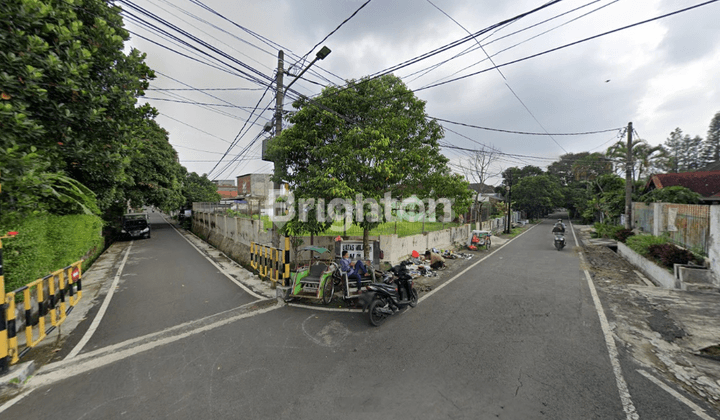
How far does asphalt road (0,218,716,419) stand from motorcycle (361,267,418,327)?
216 millimetres

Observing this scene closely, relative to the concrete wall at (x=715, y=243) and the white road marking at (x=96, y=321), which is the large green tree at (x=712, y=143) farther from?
the white road marking at (x=96, y=321)

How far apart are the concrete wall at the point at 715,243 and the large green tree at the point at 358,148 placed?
7132 mm

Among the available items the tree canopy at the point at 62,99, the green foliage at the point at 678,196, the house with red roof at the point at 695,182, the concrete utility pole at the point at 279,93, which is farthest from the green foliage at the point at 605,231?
the tree canopy at the point at 62,99

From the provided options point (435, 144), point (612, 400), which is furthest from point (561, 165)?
point (612, 400)

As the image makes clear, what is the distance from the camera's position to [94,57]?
229 inches

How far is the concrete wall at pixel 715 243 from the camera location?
715 cm

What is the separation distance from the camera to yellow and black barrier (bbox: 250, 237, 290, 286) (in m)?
7.06

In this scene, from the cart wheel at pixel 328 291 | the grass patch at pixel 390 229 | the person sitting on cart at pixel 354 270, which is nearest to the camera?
the cart wheel at pixel 328 291

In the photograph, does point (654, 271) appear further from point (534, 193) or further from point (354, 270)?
point (534, 193)

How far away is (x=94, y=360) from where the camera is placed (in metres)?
4.14

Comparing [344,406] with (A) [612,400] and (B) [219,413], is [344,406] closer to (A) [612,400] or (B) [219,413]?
(B) [219,413]

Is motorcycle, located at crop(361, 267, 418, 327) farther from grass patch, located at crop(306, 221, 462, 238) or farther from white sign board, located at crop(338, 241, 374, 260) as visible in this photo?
grass patch, located at crop(306, 221, 462, 238)

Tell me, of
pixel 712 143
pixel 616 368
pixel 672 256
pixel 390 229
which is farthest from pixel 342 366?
pixel 712 143

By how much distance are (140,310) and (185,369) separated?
345cm
